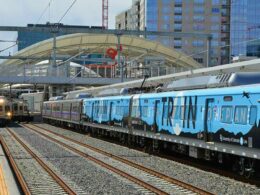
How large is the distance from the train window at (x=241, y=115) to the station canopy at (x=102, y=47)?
197ft

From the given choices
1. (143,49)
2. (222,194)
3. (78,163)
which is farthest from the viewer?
(143,49)

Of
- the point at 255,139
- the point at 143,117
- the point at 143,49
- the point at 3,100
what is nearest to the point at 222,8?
the point at 143,49

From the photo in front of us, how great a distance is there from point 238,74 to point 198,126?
7.41 feet

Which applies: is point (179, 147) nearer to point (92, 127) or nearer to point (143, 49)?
point (92, 127)

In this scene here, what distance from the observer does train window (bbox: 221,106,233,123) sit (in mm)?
15570

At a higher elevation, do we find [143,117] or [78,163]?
[143,117]

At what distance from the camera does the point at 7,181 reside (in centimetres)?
1462

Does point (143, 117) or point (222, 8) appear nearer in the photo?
point (143, 117)

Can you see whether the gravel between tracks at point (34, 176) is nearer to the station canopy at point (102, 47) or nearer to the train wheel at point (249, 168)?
the train wheel at point (249, 168)

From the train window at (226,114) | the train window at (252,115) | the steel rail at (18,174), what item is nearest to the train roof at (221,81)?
the train window at (226,114)

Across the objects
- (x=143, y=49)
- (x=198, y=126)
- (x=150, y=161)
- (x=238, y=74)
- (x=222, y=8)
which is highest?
(x=222, y=8)

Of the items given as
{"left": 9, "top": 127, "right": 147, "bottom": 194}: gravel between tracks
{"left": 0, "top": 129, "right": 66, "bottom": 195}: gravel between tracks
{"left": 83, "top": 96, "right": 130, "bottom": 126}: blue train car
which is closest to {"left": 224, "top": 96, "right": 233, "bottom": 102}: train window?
{"left": 9, "top": 127, "right": 147, "bottom": 194}: gravel between tracks

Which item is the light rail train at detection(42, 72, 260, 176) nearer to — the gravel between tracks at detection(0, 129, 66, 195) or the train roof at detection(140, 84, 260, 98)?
the train roof at detection(140, 84, 260, 98)

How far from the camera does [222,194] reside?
1295 centimetres
